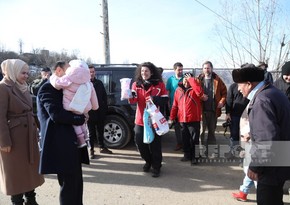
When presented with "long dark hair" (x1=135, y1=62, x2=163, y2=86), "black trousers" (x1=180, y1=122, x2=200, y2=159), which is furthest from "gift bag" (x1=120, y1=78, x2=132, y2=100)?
"black trousers" (x1=180, y1=122, x2=200, y2=159)

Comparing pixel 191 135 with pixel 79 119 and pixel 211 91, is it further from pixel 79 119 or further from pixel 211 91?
pixel 79 119

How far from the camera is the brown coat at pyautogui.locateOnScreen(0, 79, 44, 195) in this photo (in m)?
3.43

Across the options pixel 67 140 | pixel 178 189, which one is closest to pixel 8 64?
pixel 67 140

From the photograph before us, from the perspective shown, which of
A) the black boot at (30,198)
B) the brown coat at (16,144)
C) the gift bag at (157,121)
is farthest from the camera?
the gift bag at (157,121)

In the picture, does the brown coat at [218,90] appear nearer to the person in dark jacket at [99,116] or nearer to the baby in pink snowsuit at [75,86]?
the person in dark jacket at [99,116]

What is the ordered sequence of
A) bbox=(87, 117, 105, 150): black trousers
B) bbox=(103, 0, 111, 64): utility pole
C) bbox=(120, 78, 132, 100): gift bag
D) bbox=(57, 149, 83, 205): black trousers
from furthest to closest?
bbox=(103, 0, 111, 64): utility pole, bbox=(87, 117, 105, 150): black trousers, bbox=(120, 78, 132, 100): gift bag, bbox=(57, 149, 83, 205): black trousers

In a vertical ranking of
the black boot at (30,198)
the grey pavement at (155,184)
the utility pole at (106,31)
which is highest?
the utility pole at (106,31)

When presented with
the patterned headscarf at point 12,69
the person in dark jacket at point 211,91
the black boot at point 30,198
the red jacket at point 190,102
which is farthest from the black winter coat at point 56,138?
the person in dark jacket at point 211,91

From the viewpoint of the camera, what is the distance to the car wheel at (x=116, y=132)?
659 centimetres

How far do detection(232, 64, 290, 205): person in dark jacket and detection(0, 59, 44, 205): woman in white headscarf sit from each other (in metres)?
2.63

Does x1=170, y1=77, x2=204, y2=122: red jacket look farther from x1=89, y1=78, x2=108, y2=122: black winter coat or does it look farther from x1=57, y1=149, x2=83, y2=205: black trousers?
x1=57, y1=149, x2=83, y2=205: black trousers

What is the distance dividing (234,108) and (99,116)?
2.79 m

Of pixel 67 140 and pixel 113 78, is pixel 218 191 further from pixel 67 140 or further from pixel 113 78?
pixel 113 78

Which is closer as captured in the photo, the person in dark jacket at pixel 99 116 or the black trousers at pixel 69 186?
the black trousers at pixel 69 186
